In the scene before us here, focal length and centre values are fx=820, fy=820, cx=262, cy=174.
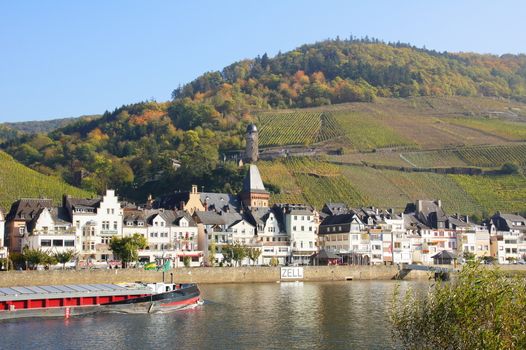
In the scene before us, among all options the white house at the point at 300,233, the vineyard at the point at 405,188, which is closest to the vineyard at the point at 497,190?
the vineyard at the point at 405,188

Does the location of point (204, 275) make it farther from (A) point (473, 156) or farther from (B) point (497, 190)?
(A) point (473, 156)

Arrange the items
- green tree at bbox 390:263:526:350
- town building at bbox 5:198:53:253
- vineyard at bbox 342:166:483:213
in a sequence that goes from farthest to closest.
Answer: vineyard at bbox 342:166:483:213 → town building at bbox 5:198:53:253 → green tree at bbox 390:263:526:350

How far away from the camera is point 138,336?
47188 millimetres

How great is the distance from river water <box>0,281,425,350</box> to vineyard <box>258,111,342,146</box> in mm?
109934

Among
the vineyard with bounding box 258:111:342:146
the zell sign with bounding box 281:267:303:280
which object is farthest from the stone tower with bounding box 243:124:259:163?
the zell sign with bounding box 281:267:303:280

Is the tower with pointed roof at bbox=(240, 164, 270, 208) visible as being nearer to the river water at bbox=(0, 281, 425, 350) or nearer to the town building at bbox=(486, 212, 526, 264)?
the town building at bbox=(486, 212, 526, 264)

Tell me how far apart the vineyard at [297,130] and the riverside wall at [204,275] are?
7833 centimetres

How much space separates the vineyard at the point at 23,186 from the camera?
11419 cm

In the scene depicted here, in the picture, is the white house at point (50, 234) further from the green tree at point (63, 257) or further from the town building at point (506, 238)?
the town building at point (506, 238)

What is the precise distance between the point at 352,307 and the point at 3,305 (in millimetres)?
25059

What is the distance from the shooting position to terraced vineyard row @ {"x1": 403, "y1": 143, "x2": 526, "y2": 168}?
164m

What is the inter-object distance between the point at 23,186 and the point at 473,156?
93.1m

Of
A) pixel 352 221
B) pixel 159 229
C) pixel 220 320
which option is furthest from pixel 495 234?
pixel 220 320

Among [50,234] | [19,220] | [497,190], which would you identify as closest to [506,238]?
[497,190]
